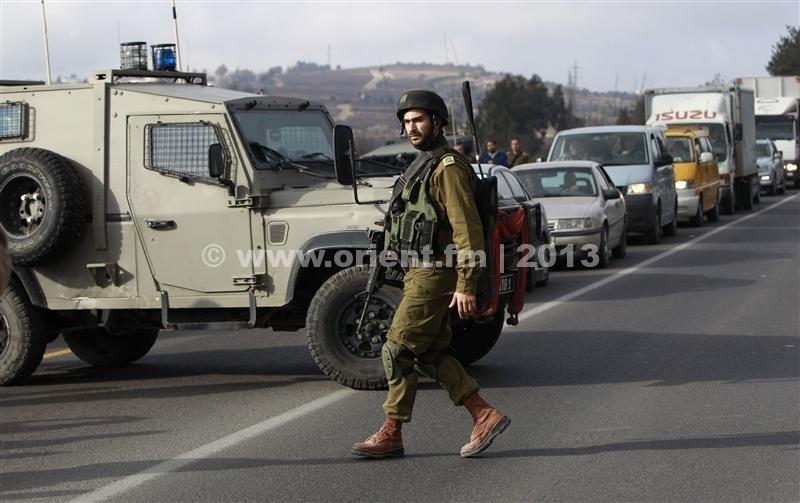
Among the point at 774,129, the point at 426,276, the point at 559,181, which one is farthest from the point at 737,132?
the point at 426,276

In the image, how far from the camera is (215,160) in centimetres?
878

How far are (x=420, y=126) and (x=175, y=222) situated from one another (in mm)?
2978

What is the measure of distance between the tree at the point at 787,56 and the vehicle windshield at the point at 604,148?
6268cm

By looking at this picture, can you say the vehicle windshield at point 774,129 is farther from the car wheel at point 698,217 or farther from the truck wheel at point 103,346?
the truck wheel at point 103,346

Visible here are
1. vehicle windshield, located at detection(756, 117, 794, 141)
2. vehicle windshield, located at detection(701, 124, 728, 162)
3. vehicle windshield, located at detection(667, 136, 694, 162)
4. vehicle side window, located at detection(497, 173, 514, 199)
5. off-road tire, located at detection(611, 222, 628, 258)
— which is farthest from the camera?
vehicle windshield, located at detection(756, 117, 794, 141)

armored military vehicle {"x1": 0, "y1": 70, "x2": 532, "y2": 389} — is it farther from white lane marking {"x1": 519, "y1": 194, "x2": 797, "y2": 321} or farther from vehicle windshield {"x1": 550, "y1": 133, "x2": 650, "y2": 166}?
vehicle windshield {"x1": 550, "y1": 133, "x2": 650, "y2": 166}

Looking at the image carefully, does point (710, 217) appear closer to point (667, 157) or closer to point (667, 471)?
point (667, 157)

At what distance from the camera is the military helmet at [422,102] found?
256 inches

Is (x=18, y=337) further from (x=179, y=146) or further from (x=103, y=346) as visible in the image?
(x=179, y=146)

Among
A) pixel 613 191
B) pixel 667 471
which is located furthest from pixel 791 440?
pixel 613 191

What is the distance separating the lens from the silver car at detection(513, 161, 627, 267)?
57.1 feet

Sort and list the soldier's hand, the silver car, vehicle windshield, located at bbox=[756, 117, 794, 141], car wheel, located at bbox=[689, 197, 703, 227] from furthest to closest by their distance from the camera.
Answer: vehicle windshield, located at bbox=[756, 117, 794, 141], car wheel, located at bbox=[689, 197, 703, 227], the silver car, the soldier's hand

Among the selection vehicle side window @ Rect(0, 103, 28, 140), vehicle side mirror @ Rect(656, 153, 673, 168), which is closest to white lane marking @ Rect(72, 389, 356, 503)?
vehicle side window @ Rect(0, 103, 28, 140)

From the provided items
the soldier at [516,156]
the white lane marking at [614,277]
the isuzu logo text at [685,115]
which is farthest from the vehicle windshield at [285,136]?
the isuzu logo text at [685,115]
